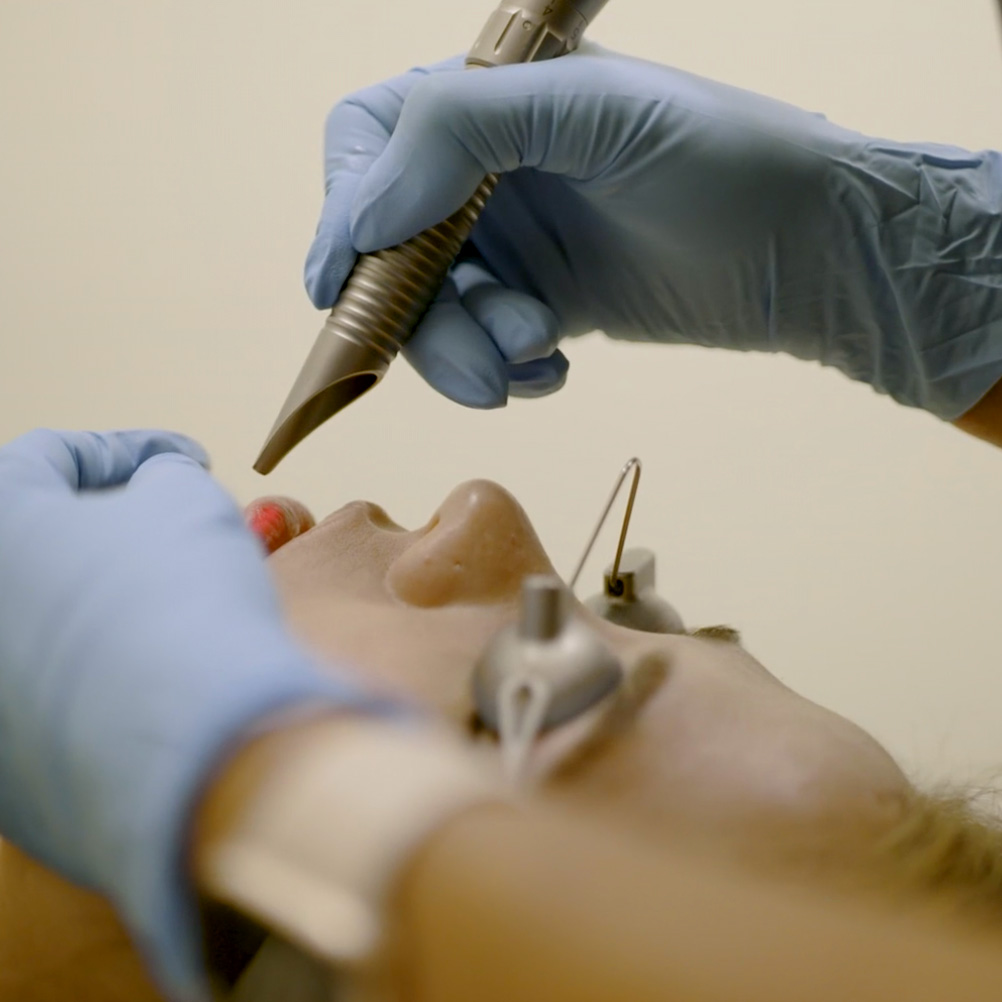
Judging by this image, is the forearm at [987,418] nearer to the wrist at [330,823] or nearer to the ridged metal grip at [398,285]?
the ridged metal grip at [398,285]

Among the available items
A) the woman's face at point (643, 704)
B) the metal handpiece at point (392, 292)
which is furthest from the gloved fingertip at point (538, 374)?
the woman's face at point (643, 704)

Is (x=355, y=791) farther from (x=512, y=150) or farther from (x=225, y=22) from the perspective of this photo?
(x=225, y=22)

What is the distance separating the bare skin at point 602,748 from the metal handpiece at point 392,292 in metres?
0.14

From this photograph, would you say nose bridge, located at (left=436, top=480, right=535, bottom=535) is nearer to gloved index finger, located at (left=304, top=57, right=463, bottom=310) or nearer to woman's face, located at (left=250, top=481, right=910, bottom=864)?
woman's face, located at (left=250, top=481, right=910, bottom=864)

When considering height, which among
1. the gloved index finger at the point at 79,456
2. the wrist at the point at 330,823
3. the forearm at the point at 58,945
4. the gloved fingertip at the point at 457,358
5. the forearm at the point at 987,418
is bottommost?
the forearm at the point at 58,945

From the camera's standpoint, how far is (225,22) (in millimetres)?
1496

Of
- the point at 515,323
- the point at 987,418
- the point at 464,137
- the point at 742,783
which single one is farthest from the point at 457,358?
the point at 987,418

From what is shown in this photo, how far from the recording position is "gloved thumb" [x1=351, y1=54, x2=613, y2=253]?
0.81 m

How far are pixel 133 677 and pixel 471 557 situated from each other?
0.32m

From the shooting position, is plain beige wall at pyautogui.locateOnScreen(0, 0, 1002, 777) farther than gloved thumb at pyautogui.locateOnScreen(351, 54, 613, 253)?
Yes

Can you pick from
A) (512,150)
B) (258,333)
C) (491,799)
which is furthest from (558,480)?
(491,799)

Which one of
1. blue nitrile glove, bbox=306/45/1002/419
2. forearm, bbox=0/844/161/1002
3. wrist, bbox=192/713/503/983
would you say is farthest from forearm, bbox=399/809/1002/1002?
blue nitrile glove, bbox=306/45/1002/419

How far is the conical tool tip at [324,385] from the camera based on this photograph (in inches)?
30.3

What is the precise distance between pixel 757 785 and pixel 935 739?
0.99 metres
